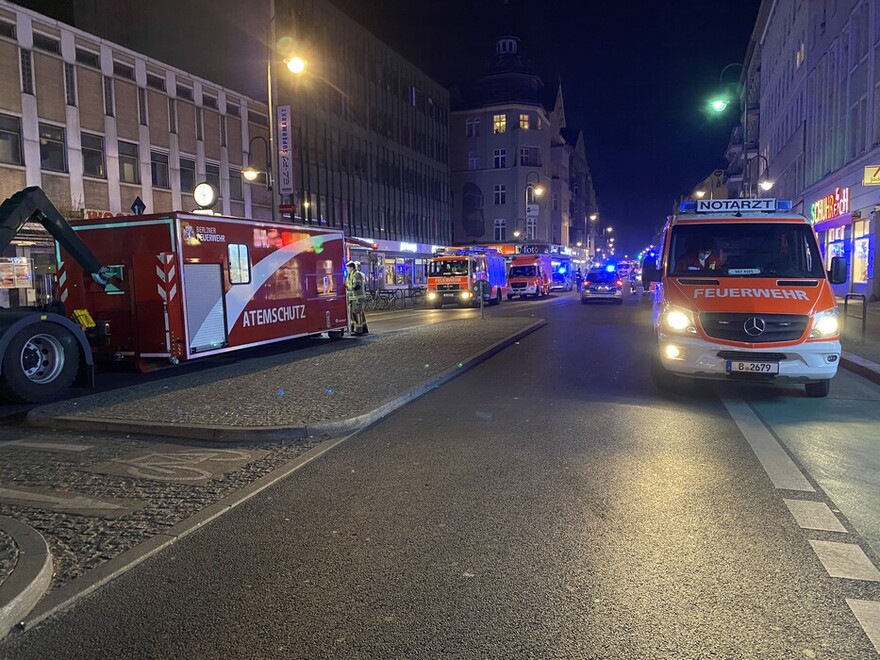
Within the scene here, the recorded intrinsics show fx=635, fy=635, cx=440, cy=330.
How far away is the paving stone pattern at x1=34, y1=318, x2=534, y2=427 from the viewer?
301 inches

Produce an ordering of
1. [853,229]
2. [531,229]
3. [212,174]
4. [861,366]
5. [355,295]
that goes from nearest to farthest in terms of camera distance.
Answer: [861,366], [355,295], [853,229], [212,174], [531,229]

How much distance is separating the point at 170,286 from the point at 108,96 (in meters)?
19.8

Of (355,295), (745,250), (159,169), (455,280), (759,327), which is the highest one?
(159,169)

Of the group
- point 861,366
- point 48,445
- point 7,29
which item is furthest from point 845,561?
point 7,29

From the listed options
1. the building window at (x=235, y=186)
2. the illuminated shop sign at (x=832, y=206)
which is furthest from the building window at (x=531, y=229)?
the building window at (x=235, y=186)

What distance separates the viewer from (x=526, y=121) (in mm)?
70125

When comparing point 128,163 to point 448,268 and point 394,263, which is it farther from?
point 394,263

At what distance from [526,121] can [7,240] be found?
66.4 metres

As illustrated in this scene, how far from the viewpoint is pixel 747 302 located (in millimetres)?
8172

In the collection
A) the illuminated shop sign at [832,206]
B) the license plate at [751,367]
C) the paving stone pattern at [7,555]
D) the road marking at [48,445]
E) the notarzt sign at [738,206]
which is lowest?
the road marking at [48,445]

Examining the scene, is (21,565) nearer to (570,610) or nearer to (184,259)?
(570,610)

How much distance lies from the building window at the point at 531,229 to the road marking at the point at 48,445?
66.2 m

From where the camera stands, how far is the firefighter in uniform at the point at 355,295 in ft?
54.9

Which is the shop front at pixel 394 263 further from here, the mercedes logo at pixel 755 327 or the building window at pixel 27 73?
the mercedes logo at pixel 755 327
